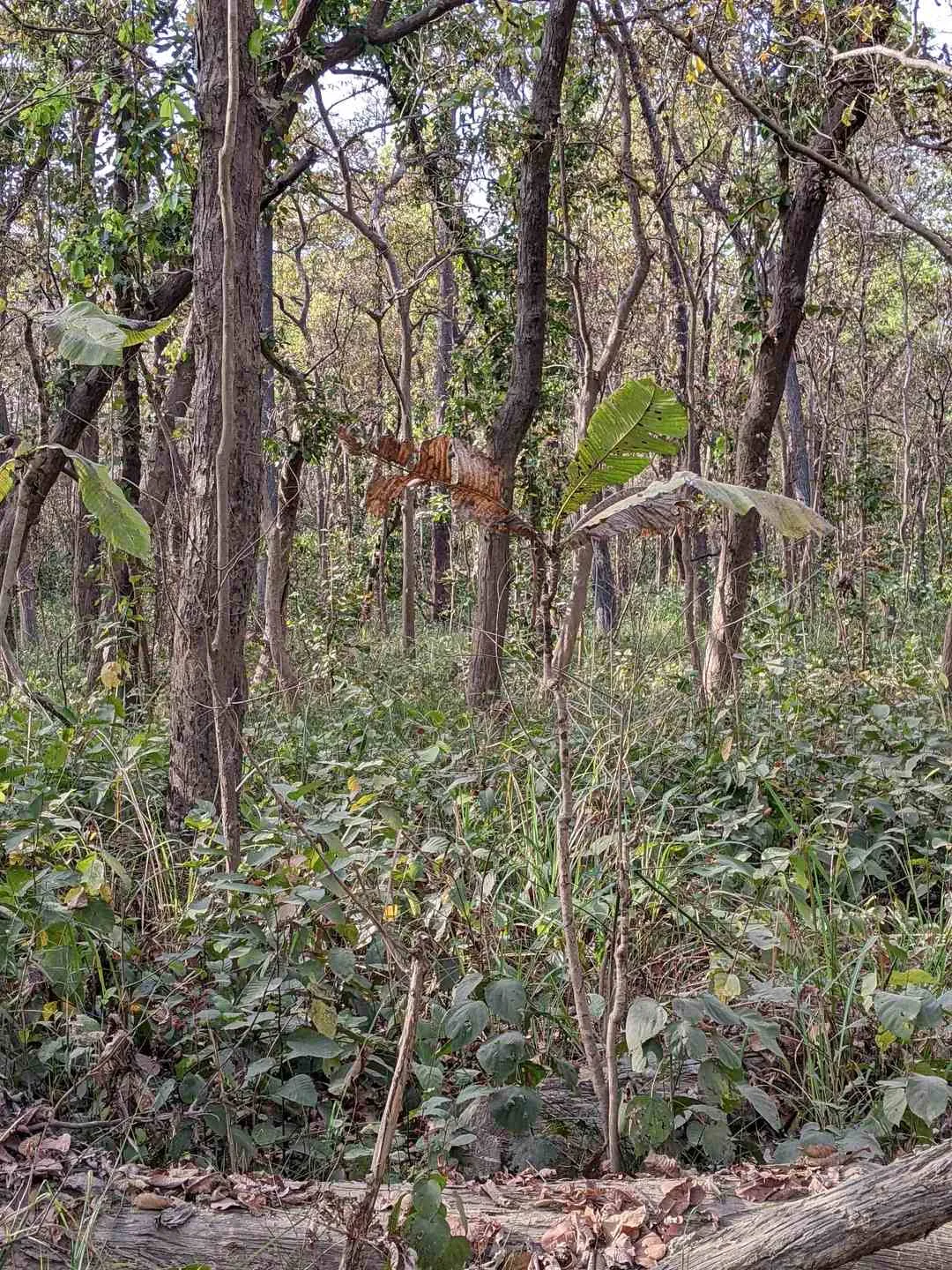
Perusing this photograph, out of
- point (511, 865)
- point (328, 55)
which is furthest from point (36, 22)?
point (511, 865)

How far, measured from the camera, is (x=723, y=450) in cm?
990

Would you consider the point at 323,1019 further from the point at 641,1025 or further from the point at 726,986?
the point at 726,986

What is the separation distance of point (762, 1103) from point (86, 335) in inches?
92.4

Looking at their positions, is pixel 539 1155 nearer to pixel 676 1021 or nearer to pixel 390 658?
pixel 676 1021

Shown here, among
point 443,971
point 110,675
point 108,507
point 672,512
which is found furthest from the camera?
point 110,675

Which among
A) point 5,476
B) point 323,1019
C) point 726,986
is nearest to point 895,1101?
point 726,986

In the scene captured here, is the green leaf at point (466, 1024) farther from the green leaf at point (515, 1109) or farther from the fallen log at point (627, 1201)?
the fallen log at point (627, 1201)

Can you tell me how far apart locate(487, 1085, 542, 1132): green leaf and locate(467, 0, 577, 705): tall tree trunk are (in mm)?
4506

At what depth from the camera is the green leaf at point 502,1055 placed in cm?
267

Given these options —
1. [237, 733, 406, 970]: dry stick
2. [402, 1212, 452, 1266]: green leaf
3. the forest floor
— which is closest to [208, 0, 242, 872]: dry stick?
the forest floor

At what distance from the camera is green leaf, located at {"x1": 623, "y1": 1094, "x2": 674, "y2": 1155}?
260cm

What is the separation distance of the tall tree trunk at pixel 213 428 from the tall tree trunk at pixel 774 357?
10.1 ft

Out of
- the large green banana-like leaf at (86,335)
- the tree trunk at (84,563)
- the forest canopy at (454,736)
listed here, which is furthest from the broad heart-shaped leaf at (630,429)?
the tree trunk at (84,563)

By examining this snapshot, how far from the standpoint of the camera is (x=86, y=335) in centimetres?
211
